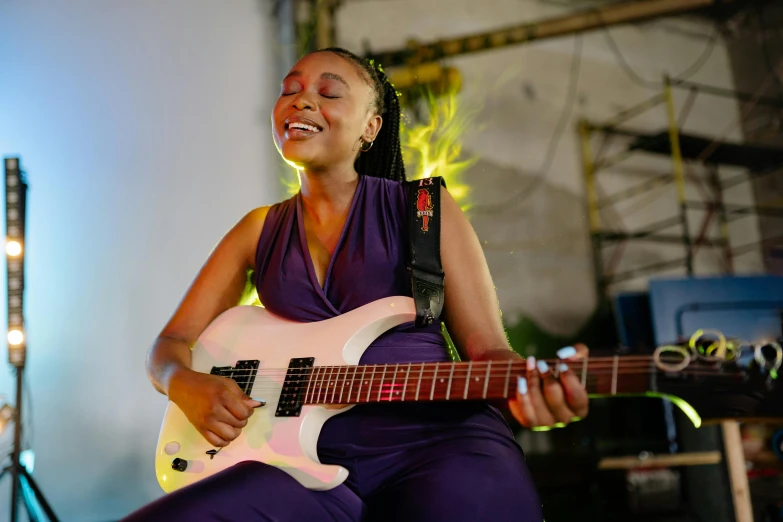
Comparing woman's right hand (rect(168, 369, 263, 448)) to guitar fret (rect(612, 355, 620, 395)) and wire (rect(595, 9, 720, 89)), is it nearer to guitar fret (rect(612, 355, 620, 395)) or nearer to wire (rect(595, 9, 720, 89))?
guitar fret (rect(612, 355, 620, 395))

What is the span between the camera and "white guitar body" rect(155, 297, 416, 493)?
1.16 m

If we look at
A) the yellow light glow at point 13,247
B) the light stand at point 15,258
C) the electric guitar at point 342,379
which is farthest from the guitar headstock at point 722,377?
the yellow light glow at point 13,247

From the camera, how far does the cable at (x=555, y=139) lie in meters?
4.57

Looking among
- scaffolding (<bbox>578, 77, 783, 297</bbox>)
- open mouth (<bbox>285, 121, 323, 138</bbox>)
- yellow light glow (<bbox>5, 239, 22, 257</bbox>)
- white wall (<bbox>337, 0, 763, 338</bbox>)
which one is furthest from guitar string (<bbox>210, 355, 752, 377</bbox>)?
scaffolding (<bbox>578, 77, 783, 297</bbox>)

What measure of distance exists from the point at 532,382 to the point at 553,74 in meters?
4.50

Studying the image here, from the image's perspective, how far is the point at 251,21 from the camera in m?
3.54

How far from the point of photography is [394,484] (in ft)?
3.66

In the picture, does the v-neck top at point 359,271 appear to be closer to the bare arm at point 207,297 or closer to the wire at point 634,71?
the bare arm at point 207,297

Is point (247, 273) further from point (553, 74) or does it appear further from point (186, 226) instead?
point (553, 74)

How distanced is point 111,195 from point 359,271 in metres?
2.14

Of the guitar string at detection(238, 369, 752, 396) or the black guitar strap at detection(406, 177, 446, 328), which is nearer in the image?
the guitar string at detection(238, 369, 752, 396)

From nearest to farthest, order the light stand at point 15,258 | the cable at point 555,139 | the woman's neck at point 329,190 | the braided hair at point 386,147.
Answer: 1. the woman's neck at point 329,190
2. the braided hair at point 386,147
3. the light stand at point 15,258
4. the cable at point 555,139

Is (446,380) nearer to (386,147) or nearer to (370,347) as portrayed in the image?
(370,347)

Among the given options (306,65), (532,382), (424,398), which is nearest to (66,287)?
(306,65)
